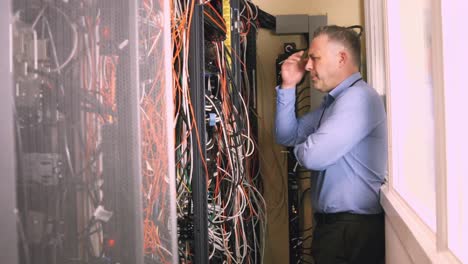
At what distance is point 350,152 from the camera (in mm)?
1648

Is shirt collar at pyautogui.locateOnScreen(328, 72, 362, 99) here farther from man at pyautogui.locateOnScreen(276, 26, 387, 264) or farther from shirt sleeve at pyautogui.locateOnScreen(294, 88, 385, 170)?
shirt sleeve at pyautogui.locateOnScreen(294, 88, 385, 170)

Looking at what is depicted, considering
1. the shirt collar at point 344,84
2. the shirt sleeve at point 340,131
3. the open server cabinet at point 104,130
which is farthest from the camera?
the shirt collar at point 344,84

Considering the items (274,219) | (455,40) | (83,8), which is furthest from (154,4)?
(274,219)

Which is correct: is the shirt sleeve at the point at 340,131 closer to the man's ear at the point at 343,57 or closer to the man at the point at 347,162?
the man at the point at 347,162

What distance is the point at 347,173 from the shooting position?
164 cm

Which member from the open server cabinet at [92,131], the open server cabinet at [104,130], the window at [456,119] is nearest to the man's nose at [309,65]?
the open server cabinet at [104,130]

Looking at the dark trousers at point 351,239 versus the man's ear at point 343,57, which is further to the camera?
the man's ear at point 343,57

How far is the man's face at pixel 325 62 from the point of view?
180 cm

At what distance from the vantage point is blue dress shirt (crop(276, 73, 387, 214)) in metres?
1.55

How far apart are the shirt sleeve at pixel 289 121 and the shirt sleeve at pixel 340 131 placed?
426 millimetres

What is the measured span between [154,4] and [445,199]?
3.11ft

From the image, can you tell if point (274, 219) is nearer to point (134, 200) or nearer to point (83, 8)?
point (134, 200)

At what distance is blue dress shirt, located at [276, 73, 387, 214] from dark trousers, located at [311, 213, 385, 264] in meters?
0.04

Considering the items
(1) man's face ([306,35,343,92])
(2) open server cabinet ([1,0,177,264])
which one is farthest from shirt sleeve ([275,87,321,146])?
(2) open server cabinet ([1,0,177,264])
